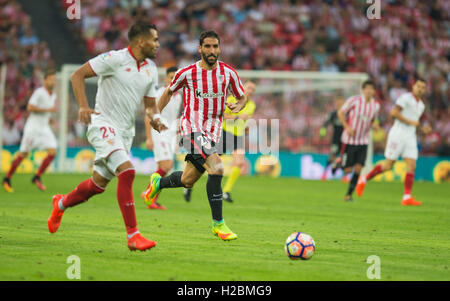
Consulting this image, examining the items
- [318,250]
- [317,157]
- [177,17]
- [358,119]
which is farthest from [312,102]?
[318,250]

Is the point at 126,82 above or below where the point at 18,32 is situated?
below

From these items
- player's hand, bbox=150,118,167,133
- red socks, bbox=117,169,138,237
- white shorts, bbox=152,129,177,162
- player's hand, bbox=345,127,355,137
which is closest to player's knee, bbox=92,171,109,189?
red socks, bbox=117,169,138,237

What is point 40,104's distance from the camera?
15234 mm

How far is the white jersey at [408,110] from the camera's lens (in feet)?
44.9

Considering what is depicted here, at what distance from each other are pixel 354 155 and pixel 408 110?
148cm

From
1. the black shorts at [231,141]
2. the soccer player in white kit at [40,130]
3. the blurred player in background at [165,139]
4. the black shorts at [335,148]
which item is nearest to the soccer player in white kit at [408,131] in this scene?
the black shorts at [231,141]

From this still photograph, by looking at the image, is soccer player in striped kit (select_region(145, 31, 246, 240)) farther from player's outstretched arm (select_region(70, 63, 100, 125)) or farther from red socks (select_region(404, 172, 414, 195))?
red socks (select_region(404, 172, 414, 195))

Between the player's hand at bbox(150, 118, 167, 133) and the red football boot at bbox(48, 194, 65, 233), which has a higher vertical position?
the player's hand at bbox(150, 118, 167, 133)

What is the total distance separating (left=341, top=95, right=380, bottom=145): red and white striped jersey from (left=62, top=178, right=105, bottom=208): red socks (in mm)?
8351

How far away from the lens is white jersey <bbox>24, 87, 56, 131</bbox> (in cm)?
1516

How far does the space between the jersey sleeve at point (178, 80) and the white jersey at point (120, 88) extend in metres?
1.23
